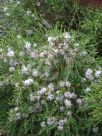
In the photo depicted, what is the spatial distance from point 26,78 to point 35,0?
135 centimetres

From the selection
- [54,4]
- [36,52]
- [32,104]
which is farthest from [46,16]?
[32,104]

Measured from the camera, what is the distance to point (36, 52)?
3.72 m

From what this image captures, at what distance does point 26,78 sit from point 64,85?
311 mm

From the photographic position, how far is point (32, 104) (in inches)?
141

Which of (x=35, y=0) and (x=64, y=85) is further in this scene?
(x=35, y=0)

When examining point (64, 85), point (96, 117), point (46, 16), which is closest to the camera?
point (96, 117)

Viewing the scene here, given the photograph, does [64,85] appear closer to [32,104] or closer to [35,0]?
[32,104]

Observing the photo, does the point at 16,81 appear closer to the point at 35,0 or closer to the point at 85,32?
the point at 85,32

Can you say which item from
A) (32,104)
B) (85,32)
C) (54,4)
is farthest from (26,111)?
(54,4)

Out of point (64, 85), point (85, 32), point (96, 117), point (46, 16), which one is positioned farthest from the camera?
point (46, 16)

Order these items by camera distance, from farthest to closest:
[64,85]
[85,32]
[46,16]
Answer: [46,16]
[85,32]
[64,85]

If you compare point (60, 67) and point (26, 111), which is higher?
point (60, 67)

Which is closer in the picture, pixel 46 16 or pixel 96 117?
pixel 96 117

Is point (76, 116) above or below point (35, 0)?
below
